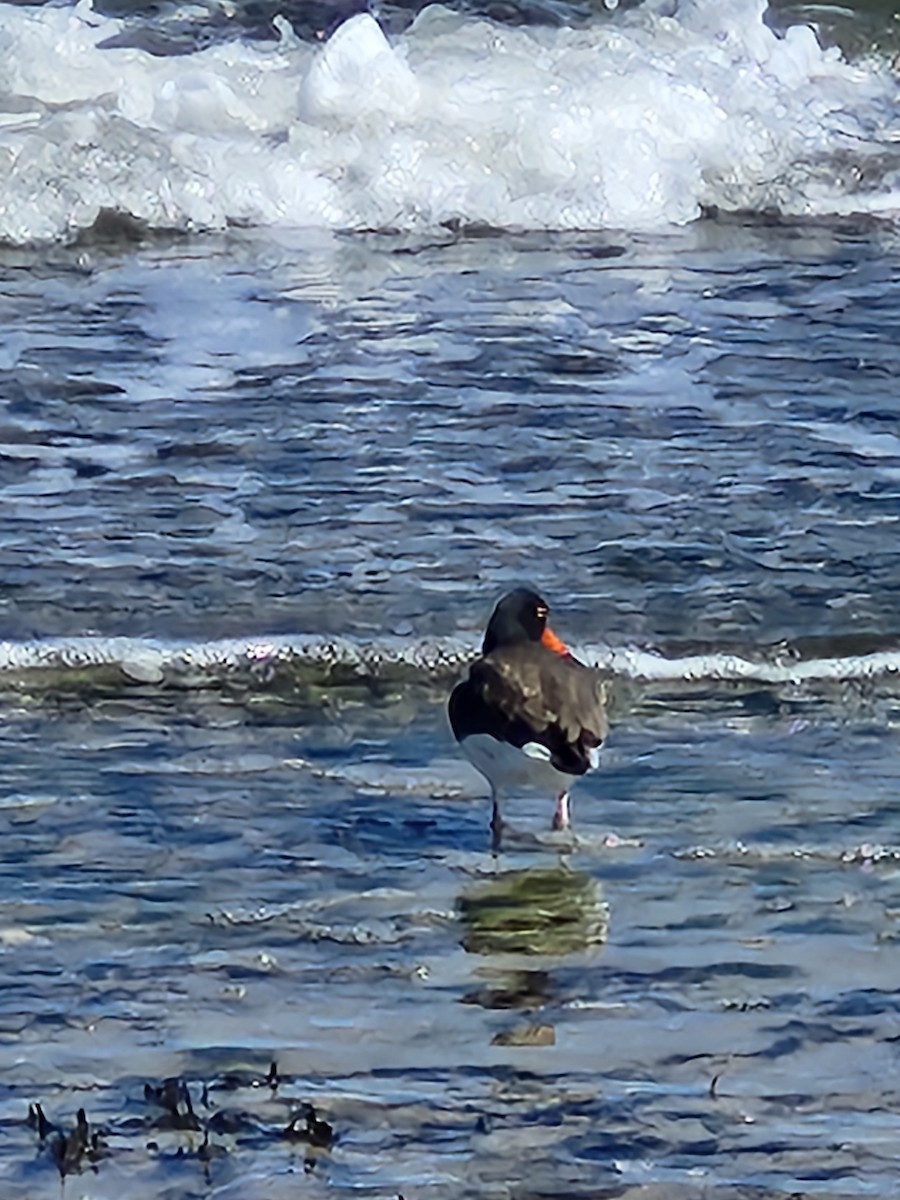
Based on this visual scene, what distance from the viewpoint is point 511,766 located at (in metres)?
5.48

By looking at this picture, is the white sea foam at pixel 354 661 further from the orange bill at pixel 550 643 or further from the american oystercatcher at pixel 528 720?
the american oystercatcher at pixel 528 720

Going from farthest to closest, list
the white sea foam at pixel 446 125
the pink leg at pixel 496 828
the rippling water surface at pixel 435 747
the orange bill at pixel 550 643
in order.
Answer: the white sea foam at pixel 446 125 < the orange bill at pixel 550 643 < the pink leg at pixel 496 828 < the rippling water surface at pixel 435 747

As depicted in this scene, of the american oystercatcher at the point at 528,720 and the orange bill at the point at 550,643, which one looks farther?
the orange bill at the point at 550,643

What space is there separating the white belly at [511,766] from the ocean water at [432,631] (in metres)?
0.13

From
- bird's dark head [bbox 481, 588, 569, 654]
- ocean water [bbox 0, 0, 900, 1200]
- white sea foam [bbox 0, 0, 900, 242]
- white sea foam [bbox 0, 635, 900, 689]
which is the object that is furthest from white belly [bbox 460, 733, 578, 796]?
white sea foam [bbox 0, 0, 900, 242]

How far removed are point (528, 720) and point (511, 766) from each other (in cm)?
10

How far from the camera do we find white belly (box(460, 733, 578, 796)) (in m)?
5.44

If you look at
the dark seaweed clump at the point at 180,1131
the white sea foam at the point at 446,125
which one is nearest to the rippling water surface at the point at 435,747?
the dark seaweed clump at the point at 180,1131

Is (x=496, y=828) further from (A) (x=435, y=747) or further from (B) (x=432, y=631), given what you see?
(B) (x=432, y=631)

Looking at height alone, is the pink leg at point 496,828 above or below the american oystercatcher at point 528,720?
below

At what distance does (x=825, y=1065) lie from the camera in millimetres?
4383

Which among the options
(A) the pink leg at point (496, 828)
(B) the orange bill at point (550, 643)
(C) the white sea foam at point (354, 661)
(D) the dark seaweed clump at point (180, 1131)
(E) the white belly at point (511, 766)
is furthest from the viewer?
(C) the white sea foam at point (354, 661)

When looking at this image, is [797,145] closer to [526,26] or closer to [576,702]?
[526,26]

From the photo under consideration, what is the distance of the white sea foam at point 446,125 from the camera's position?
1396 cm
